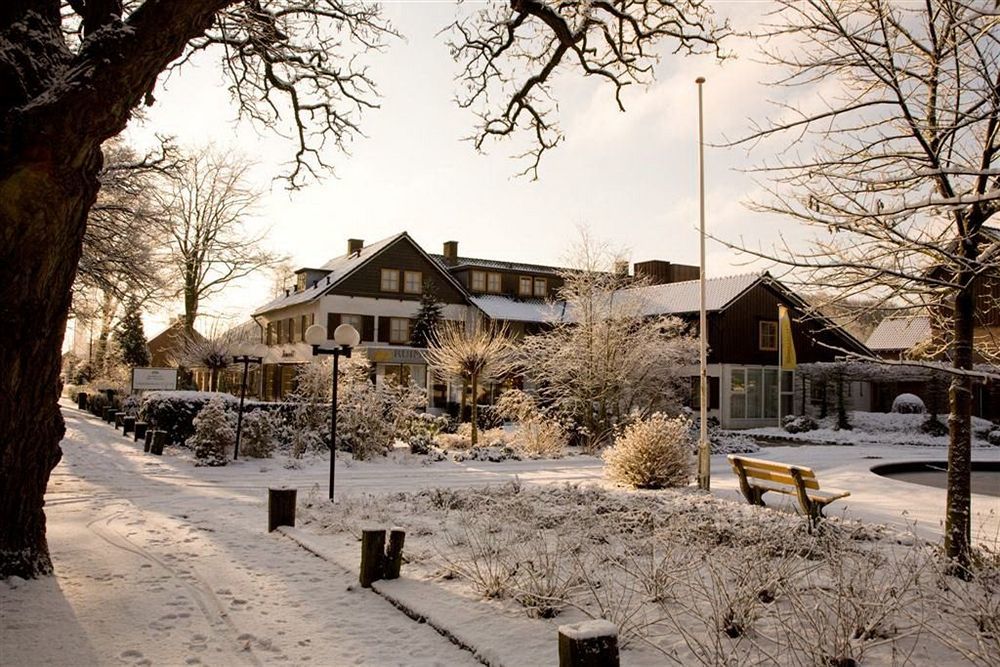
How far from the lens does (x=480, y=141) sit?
10.8 m

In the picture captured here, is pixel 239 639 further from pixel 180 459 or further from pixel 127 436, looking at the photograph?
pixel 127 436

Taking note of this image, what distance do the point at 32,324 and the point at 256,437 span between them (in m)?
12.0

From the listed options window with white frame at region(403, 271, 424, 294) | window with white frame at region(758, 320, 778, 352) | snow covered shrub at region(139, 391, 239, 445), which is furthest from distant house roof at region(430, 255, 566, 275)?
snow covered shrub at region(139, 391, 239, 445)

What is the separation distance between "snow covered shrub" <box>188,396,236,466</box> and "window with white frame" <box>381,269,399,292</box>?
20.0m

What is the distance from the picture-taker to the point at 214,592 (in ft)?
19.9

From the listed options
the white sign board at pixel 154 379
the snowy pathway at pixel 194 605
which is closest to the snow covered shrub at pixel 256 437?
the snowy pathway at pixel 194 605

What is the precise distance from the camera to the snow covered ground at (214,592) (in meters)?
4.71

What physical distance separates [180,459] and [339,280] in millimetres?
18415

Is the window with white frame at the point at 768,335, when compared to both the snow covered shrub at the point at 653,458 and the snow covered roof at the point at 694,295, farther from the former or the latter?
the snow covered shrub at the point at 653,458

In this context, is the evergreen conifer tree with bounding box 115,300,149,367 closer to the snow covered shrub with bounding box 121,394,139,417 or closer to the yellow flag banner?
the snow covered shrub with bounding box 121,394,139,417

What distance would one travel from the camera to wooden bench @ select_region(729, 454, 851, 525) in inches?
353

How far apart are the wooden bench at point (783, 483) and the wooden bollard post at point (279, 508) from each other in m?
6.17

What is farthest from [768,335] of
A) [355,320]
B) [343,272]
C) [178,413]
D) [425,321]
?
[178,413]

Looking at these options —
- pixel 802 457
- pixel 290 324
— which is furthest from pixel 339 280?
pixel 802 457
